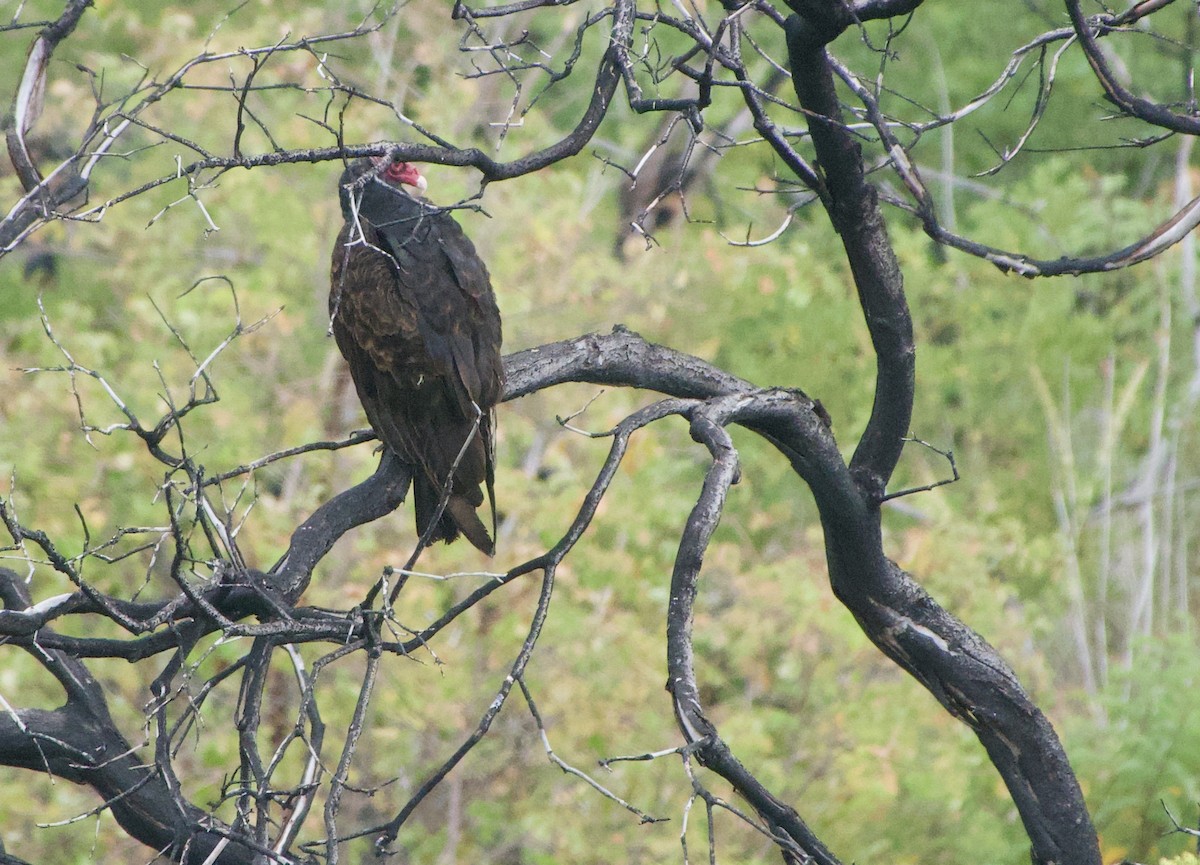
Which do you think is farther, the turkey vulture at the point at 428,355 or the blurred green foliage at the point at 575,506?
the blurred green foliage at the point at 575,506

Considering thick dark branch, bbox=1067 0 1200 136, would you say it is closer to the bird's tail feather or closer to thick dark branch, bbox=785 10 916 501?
thick dark branch, bbox=785 10 916 501

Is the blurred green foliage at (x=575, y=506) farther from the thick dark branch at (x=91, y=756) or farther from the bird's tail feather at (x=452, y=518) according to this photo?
the thick dark branch at (x=91, y=756)

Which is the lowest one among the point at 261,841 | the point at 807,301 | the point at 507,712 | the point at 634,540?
the point at 261,841

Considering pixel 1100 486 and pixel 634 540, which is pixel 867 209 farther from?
pixel 1100 486

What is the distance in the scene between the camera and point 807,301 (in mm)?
9547

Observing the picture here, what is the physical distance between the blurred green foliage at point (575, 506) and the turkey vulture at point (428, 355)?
1.74 meters

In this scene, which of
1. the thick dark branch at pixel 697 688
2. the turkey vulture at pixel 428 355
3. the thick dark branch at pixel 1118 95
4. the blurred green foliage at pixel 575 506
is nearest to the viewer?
the thick dark branch at pixel 697 688

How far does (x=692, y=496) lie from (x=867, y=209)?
507 cm

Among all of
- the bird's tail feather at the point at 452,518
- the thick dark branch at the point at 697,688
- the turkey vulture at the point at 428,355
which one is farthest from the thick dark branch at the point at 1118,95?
the bird's tail feather at the point at 452,518

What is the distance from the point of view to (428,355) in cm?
354

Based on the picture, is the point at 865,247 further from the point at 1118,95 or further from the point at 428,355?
the point at 428,355

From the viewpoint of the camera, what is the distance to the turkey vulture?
3.52 m

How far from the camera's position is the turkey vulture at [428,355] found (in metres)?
3.52

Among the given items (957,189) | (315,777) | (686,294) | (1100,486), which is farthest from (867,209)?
(957,189)
